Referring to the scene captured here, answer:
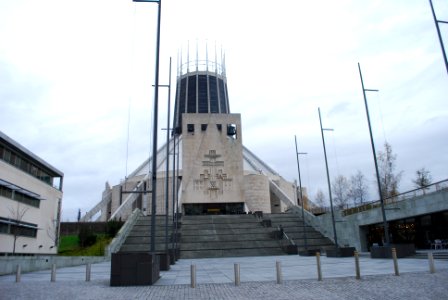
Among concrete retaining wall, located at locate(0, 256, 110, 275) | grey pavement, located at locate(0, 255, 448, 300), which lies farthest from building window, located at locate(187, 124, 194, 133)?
grey pavement, located at locate(0, 255, 448, 300)

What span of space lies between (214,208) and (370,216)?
79.1ft

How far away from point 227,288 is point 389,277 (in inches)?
181

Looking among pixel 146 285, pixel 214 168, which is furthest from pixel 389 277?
pixel 214 168

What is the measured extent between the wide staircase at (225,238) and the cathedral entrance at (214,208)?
9.65m

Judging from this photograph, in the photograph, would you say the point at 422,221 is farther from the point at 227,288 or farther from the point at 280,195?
the point at 280,195

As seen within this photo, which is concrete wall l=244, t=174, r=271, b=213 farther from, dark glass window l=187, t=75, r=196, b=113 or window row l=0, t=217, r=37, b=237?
dark glass window l=187, t=75, r=196, b=113

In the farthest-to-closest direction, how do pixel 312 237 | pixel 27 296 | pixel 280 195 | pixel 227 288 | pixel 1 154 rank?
pixel 280 195, pixel 312 237, pixel 1 154, pixel 227 288, pixel 27 296

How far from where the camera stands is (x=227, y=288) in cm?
925

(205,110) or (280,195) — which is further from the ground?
(205,110)

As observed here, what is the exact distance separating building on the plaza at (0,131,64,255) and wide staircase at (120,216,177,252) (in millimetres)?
7378

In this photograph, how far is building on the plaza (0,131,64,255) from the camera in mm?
24906

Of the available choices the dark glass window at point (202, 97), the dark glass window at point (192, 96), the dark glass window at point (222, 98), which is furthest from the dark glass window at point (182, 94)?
the dark glass window at point (222, 98)

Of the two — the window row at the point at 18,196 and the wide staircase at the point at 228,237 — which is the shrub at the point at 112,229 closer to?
the wide staircase at the point at 228,237

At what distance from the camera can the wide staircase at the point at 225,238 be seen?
2539cm
